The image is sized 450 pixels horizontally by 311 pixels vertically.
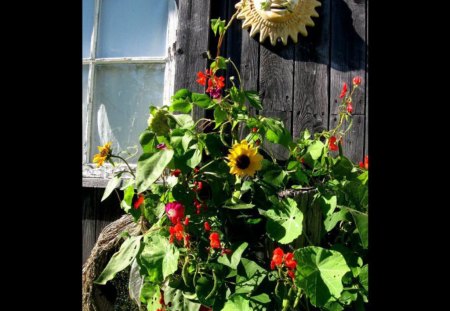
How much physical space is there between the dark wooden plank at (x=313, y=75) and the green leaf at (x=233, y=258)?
85 cm

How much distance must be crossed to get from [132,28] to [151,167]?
133 cm

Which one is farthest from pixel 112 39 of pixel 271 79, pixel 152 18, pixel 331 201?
pixel 331 201

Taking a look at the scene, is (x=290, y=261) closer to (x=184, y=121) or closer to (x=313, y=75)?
(x=184, y=121)

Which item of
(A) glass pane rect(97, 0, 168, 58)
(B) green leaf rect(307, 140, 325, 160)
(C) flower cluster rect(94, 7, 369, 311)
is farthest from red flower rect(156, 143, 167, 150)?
(A) glass pane rect(97, 0, 168, 58)

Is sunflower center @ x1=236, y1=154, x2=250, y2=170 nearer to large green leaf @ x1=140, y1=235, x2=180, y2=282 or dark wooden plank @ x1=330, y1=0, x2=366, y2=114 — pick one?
large green leaf @ x1=140, y1=235, x2=180, y2=282

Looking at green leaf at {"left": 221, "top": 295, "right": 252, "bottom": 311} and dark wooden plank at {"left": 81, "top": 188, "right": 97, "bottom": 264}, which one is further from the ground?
dark wooden plank at {"left": 81, "top": 188, "right": 97, "bottom": 264}

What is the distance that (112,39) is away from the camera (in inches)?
111

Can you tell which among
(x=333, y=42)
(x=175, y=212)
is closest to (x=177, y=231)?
(x=175, y=212)

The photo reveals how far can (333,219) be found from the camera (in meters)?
1.76

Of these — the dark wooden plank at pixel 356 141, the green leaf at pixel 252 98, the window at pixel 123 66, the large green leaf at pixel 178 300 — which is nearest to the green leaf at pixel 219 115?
the green leaf at pixel 252 98

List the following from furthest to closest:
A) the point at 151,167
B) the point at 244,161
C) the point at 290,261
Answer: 1. the point at 244,161
2. the point at 151,167
3. the point at 290,261

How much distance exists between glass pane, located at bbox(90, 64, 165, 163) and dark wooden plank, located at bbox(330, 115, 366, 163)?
907 millimetres

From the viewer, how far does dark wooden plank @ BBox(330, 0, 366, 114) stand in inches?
95.1
